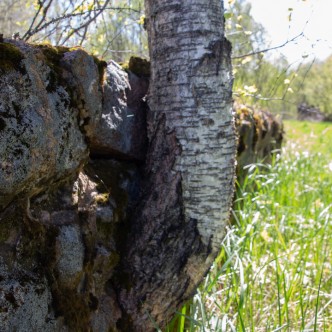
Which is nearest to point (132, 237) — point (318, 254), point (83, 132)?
point (83, 132)

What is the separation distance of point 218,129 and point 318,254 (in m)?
1.57

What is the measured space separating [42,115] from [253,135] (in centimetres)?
335

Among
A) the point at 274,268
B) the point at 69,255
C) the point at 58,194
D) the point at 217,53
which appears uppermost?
the point at 217,53

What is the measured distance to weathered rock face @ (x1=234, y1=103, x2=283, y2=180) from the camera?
4078mm

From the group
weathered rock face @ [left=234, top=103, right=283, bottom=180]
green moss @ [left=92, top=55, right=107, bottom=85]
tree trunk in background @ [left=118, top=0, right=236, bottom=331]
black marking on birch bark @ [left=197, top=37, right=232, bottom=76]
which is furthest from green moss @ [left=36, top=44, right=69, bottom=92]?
weathered rock face @ [left=234, top=103, right=283, bottom=180]

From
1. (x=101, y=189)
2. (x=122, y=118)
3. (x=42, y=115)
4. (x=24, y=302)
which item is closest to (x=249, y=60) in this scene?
(x=122, y=118)

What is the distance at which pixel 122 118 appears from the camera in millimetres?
2158

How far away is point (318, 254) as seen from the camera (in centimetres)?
311

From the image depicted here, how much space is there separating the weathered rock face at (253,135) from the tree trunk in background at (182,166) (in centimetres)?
108

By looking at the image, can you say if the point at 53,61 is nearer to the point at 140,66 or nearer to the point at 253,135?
the point at 140,66

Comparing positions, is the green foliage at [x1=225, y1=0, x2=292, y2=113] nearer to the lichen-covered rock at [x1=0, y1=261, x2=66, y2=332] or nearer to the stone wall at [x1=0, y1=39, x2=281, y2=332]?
the stone wall at [x1=0, y1=39, x2=281, y2=332]

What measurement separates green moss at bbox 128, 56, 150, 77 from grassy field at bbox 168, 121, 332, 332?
3.30 feet

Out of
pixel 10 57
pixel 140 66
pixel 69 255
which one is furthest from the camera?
pixel 140 66

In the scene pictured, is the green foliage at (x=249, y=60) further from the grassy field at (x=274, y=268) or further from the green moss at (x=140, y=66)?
the grassy field at (x=274, y=268)
